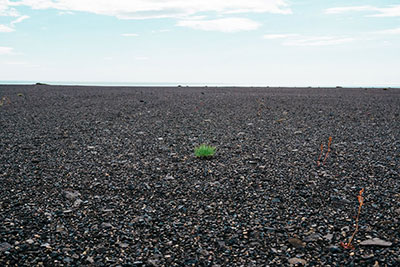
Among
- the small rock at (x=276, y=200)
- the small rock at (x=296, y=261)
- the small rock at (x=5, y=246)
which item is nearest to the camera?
the small rock at (x=296, y=261)

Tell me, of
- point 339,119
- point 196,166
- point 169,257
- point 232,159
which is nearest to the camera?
point 169,257

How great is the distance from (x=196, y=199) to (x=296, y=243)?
1729mm

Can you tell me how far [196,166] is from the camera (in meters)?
6.58

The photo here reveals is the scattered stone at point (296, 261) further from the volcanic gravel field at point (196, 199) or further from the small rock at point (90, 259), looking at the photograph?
the small rock at point (90, 259)

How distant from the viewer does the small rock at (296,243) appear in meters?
3.67

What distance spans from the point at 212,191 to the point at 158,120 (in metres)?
7.83

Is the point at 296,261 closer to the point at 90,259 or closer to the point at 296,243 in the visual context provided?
the point at 296,243

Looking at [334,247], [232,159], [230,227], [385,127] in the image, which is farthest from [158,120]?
[334,247]

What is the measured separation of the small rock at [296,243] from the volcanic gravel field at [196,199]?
21mm

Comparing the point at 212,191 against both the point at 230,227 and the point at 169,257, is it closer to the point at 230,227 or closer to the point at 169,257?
the point at 230,227

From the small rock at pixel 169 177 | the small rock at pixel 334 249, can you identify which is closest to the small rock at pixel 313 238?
the small rock at pixel 334 249

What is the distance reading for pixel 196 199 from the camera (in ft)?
16.2

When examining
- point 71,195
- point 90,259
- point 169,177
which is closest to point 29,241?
point 90,259

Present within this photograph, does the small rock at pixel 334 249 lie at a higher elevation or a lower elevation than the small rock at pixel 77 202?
lower
